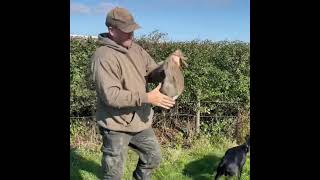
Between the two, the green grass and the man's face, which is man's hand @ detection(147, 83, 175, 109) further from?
the green grass

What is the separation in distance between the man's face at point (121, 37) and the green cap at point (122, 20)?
6cm

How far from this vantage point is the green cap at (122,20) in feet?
14.4

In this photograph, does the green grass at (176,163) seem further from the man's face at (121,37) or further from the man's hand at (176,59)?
the man's face at (121,37)

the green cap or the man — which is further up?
the green cap

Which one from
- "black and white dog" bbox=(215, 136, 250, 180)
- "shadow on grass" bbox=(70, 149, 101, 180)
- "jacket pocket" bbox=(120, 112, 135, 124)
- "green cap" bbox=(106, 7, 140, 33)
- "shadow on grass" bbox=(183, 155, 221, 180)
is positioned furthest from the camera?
"shadow on grass" bbox=(183, 155, 221, 180)

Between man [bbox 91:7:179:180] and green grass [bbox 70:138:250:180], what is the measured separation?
1104mm

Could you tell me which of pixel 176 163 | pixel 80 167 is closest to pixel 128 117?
pixel 80 167

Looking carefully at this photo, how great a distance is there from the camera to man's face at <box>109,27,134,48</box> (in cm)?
448

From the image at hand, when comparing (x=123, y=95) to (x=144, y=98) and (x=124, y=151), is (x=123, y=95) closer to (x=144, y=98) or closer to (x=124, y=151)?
(x=144, y=98)

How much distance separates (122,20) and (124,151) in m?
1.21

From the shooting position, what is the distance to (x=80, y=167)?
625cm

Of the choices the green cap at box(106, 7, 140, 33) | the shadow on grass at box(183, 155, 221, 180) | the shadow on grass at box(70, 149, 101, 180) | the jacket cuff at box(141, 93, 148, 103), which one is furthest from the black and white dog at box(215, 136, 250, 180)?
the green cap at box(106, 7, 140, 33)
